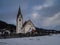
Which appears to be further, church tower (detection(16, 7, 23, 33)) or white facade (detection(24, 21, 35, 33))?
white facade (detection(24, 21, 35, 33))

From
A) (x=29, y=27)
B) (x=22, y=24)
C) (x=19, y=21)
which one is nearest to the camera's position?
(x=19, y=21)

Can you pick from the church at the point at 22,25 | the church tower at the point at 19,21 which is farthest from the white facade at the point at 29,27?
the church tower at the point at 19,21

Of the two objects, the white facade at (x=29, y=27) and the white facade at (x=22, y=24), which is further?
the white facade at (x=29, y=27)

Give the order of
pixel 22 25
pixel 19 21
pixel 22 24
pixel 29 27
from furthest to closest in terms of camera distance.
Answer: pixel 22 25, pixel 22 24, pixel 29 27, pixel 19 21

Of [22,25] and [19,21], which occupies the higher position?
[19,21]

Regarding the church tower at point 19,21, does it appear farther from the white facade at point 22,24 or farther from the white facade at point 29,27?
the white facade at point 29,27

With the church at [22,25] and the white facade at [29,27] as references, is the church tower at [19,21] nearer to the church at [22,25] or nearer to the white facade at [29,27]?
the church at [22,25]

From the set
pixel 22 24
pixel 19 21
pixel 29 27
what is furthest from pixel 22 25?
pixel 29 27

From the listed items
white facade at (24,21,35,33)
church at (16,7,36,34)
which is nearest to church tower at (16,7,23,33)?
church at (16,7,36,34)

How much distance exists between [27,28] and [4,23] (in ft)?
52.8

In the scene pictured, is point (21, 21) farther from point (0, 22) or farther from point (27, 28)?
Result: point (0, 22)

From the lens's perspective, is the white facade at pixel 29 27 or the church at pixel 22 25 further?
the white facade at pixel 29 27

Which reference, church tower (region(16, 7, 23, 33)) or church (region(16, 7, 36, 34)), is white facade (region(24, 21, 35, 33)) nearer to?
church (region(16, 7, 36, 34))

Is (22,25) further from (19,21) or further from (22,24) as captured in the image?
(19,21)
